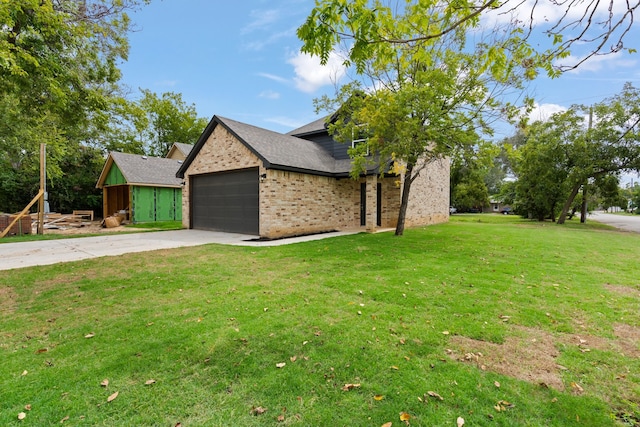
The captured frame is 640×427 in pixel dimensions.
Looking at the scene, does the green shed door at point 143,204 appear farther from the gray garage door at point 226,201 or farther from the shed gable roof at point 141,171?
the gray garage door at point 226,201

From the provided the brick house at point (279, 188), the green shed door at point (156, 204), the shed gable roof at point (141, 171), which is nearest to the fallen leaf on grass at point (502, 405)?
the brick house at point (279, 188)

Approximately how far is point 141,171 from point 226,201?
10116 mm

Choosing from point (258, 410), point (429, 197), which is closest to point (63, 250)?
point (258, 410)

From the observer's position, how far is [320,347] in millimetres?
3219

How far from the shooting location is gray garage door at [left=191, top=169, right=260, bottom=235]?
13.2 metres

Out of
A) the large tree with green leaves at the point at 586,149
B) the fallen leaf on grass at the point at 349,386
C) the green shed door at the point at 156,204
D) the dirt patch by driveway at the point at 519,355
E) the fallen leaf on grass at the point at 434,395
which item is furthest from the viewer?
the green shed door at the point at 156,204

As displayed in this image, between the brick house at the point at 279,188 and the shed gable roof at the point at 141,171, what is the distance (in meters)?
5.54

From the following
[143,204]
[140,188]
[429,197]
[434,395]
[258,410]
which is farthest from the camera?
[143,204]

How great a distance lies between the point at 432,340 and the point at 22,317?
5.38 metres

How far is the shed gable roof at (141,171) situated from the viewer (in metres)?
19.4

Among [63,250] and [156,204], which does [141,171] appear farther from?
[63,250]

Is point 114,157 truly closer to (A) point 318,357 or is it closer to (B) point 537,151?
(A) point 318,357

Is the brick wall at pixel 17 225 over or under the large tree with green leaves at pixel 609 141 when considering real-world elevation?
under

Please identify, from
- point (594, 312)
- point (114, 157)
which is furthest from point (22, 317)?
point (114, 157)
